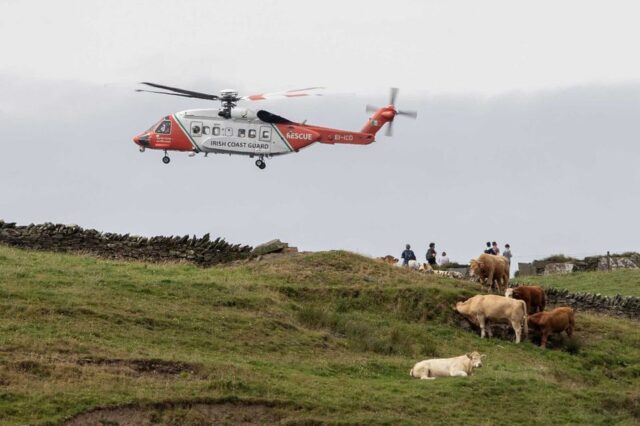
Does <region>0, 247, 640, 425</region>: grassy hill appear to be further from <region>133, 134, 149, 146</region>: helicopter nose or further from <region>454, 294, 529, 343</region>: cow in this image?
<region>133, 134, 149, 146</region>: helicopter nose

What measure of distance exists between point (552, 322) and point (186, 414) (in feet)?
54.9

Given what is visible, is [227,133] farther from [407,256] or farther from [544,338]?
[544,338]

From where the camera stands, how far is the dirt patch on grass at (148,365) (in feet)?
104

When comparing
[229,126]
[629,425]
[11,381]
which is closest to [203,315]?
[11,381]

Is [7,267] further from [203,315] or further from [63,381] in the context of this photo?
[63,381]

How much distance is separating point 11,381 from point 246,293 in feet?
44.4

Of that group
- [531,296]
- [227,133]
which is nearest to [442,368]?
[531,296]

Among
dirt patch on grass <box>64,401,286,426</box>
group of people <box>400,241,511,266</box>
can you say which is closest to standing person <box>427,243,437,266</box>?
group of people <box>400,241,511,266</box>

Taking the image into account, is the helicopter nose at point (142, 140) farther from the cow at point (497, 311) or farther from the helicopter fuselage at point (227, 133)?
the cow at point (497, 311)

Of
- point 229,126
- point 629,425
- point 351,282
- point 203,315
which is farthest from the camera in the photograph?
point 229,126

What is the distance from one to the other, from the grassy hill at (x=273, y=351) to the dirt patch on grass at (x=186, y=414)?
0.13 ft

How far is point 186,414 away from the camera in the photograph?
29016 mm

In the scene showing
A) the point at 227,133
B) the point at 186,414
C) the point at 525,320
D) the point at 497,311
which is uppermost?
the point at 227,133

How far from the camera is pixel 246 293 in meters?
42.3
